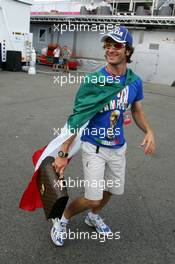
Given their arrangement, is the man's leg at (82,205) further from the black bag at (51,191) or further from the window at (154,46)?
the window at (154,46)


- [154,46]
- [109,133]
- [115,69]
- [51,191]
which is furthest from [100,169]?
[154,46]

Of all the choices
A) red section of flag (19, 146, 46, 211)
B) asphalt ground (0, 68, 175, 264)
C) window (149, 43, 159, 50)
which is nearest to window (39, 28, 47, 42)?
window (149, 43, 159, 50)

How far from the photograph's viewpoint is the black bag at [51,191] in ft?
8.04

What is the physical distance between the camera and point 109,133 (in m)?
2.66

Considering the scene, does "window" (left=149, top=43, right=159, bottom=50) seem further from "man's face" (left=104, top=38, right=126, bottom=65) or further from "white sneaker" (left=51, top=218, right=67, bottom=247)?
"white sneaker" (left=51, top=218, right=67, bottom=247)

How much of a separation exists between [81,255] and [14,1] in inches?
696

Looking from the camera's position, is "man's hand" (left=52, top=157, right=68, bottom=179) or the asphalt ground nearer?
"man's hand" (left=52, top=157, right=68, bottom=179)

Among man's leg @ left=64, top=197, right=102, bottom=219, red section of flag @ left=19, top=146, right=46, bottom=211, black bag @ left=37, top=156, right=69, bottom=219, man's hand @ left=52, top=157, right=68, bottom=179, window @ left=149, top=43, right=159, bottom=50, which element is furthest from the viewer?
window @ left=149, top=43, right=159, bottom=50

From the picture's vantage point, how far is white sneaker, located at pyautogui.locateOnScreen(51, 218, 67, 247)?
2.85m

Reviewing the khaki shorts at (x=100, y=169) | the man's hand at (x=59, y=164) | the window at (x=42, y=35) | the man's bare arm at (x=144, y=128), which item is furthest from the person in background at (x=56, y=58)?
the man's hand at (x=59, y=164)

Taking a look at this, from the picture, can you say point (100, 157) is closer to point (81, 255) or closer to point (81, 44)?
point (81, 255)

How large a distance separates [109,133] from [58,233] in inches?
40.6

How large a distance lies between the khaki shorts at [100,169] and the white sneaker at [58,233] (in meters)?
0.46

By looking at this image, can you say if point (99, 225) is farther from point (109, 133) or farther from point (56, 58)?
point (56, 58)
